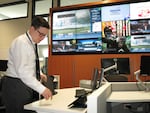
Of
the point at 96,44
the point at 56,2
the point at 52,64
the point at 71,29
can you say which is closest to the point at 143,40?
the point at 96,44

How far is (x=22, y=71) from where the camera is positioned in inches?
72.4

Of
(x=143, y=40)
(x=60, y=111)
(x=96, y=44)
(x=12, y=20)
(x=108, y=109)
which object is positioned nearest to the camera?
(x=60, y=111)

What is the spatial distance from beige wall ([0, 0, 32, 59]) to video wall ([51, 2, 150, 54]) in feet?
5.64

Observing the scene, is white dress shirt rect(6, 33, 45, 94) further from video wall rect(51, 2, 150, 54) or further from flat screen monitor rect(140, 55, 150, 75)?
video wall rect(51, 2, 150, 54)

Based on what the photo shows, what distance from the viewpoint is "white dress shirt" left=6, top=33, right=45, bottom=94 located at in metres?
1.82

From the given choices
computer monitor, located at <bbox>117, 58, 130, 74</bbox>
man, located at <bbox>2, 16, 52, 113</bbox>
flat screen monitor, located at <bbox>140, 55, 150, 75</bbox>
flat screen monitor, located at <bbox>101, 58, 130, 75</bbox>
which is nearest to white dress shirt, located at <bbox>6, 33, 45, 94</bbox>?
man, located at <bbox>2, 16, 52, 113</bbox>

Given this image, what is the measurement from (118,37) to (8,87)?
2.83m

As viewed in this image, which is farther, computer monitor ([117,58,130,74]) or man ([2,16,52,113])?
computer monitor ([117,58,130,74])

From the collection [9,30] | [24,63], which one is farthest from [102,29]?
[9,30]

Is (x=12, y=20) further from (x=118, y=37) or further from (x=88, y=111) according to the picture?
(x=88, y=111)

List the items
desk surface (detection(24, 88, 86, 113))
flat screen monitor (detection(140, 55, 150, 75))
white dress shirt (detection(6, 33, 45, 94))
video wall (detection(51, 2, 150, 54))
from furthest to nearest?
video wall (detection(51, 2, 150, 54)) → flat screen monitor (detection(140, 55, 150, 75)) → white dress shirt (detection(6, 33, 45, 94)) → desk surface (detection(24, 88, 86, 113))

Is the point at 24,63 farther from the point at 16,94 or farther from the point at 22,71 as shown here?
the point at 16,94

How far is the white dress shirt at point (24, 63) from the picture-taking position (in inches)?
71.7

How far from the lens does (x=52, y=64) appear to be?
16.2ft
